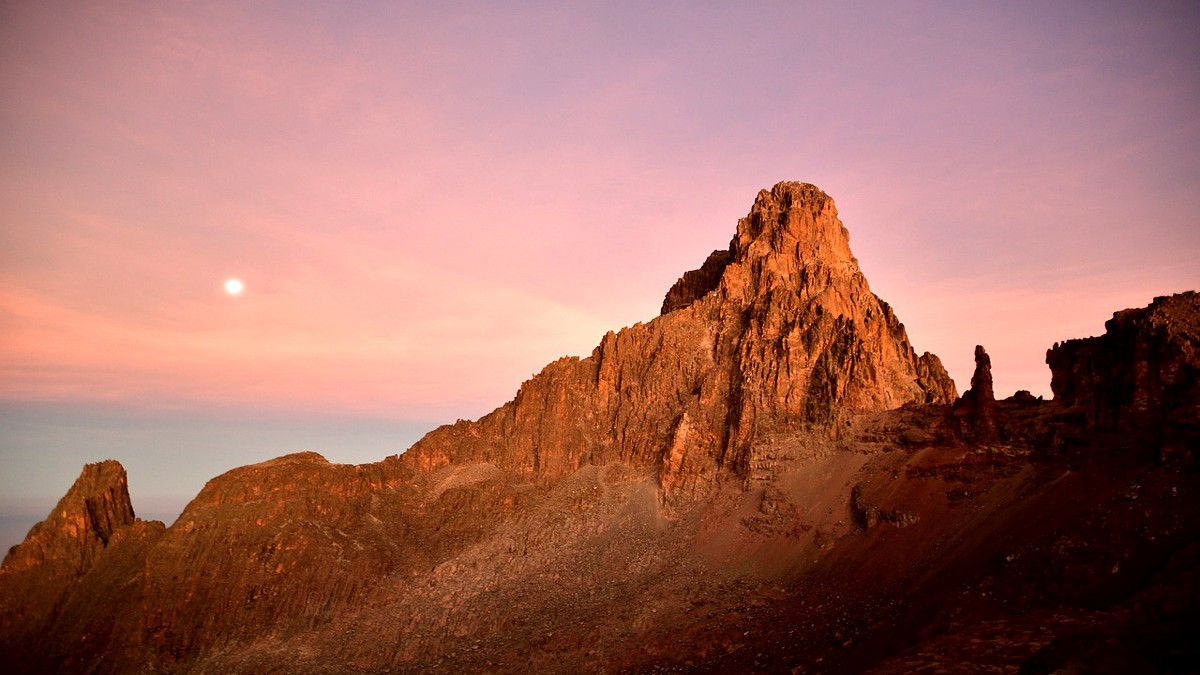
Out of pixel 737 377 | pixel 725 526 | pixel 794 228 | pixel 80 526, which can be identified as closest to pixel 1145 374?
pixel 725 526

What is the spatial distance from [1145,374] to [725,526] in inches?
1164

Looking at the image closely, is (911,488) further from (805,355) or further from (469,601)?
(469,601)

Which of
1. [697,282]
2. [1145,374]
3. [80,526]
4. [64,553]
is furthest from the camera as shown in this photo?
[697,282]

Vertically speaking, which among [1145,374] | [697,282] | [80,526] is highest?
[697,282]

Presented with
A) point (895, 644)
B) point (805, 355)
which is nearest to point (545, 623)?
point (895, 644)

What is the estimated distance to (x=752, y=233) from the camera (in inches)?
Answer: 3009

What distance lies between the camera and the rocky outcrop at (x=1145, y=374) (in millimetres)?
34562

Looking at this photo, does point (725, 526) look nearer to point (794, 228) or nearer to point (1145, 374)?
point (1145, 374)

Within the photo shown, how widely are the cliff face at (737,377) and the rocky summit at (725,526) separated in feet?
0.98

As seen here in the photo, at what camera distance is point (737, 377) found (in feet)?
213

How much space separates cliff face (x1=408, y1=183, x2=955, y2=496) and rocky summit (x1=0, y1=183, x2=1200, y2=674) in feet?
0.98

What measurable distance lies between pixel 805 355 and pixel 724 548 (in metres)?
19.6

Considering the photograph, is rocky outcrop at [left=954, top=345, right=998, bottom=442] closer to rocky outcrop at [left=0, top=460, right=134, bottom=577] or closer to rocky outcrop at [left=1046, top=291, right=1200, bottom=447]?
rocky outcrop at [left=1046, top=291, right=1200, bottom=447]

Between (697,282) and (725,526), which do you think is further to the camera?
(697,282)
